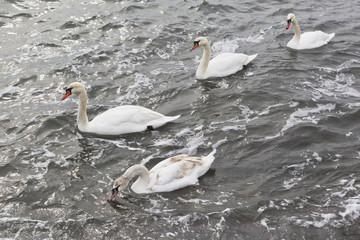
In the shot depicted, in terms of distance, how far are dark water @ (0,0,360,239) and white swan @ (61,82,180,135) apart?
196mm

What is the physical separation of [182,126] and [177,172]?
2.26 m

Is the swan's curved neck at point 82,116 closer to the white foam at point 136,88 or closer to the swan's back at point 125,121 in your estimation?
the swan's back at point 125,121

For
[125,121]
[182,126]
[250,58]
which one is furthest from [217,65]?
[125,121]

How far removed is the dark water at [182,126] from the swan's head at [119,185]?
0.23 m

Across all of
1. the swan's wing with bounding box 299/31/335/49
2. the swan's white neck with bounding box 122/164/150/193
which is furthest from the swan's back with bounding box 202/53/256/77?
the swan's white neck with bounding box 122/164/150/193

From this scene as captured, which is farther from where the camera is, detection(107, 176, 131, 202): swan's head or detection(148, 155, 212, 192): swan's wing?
detection(148, 155, 212, 192): swan's wing

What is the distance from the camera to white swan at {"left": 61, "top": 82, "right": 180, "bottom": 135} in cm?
→ 995

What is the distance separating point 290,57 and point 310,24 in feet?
11.9

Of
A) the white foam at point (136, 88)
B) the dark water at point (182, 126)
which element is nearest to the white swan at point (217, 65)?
the dark water at point (182, 126)

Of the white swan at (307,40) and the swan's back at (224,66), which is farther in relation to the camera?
the white swan at (307,40)

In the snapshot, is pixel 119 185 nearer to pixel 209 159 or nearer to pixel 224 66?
pixel 209 159

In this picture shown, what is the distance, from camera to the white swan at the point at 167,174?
7883 millimetres

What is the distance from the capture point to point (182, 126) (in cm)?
1019

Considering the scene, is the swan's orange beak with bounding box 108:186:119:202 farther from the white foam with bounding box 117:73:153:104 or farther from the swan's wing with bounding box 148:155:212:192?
the white foam with bounding box 117:73:153:104
